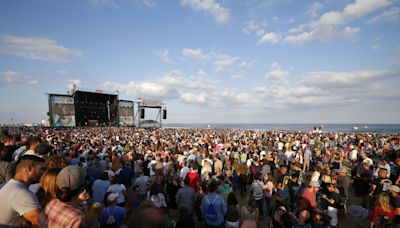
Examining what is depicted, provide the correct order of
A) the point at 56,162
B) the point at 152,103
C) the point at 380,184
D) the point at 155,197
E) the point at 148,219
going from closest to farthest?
the point at 148,219, the point at 56,162, the point at 155,197, the point at 380,184, the point at 152,103

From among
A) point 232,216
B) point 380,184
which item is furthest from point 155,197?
point 380,184

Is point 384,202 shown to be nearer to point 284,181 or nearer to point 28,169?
point 284,181

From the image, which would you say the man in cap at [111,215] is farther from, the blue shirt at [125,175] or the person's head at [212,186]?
the blue shirt at [125,175]

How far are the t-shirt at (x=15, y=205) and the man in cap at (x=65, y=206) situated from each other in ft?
0.57

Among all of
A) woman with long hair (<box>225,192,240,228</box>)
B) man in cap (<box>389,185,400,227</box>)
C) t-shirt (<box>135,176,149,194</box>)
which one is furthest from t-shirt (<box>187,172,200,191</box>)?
man in cap (<box>389,185,400,227</box>)

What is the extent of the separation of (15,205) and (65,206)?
1.55 ft

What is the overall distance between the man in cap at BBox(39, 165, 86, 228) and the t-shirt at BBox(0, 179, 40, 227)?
6.8 inches

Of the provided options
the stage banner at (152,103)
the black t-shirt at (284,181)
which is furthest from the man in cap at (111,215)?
the stage banner at (152,103)

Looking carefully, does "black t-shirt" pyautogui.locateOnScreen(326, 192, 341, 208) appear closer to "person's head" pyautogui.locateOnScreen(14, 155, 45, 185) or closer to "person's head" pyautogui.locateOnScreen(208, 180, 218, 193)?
"person's head" pyautogui.locateOnScreen(208, 180, 218, 193)

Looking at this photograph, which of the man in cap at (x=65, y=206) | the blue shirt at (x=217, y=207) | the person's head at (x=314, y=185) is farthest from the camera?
the person's head at (x=314, y=185)

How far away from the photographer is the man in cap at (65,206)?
190 centimetres

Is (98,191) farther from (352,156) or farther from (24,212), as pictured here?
(352,156)

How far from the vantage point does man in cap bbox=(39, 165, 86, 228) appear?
75.0 inches

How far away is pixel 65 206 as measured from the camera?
1.97m
